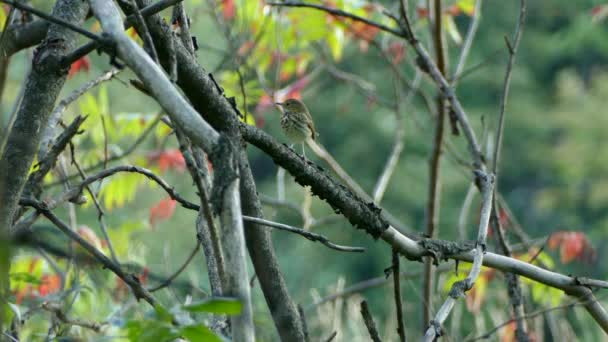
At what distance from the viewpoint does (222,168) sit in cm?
106

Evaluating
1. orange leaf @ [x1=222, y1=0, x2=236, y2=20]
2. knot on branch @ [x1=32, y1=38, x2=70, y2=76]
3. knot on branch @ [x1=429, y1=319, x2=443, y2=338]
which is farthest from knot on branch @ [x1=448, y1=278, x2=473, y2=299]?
orange leaf @ [x1=222, y1=0, x2=236, y2=20]

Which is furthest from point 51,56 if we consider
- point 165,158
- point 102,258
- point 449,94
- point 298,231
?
point 165,158

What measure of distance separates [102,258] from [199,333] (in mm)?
502

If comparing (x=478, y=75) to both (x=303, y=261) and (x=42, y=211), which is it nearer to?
(x=303, y=261)

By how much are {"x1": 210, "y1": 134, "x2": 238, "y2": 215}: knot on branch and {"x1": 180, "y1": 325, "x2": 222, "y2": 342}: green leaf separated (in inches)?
6.4

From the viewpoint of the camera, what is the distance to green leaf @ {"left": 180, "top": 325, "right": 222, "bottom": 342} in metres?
0.94

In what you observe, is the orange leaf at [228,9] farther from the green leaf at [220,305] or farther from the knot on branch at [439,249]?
the green leaf at [220,305]

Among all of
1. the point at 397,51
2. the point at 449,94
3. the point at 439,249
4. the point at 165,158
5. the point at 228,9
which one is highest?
the point at 397,51

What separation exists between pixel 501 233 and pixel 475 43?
65.8ft

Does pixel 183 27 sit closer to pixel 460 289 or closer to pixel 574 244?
pixel 460 289

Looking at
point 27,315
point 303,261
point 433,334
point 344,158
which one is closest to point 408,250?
point 433,334

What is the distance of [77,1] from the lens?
1926 mm

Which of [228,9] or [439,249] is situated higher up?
[228,9]

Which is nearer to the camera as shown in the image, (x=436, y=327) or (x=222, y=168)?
(x=222, y=168)
